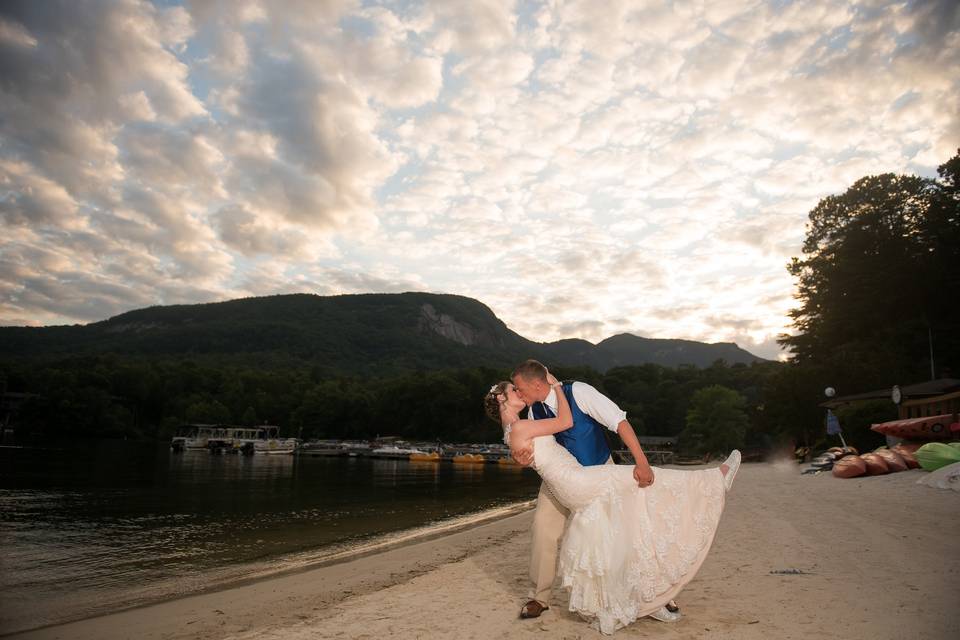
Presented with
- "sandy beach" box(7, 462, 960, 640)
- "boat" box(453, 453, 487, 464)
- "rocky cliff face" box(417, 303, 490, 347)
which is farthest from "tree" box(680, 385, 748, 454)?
"rocky cliff face" box(417, 303, 490, 347)

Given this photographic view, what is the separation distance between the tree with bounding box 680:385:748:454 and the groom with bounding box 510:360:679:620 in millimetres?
81016

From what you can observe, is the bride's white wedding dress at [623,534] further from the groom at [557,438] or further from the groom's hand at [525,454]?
the groom at [557,438]

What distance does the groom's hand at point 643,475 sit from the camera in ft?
16.1

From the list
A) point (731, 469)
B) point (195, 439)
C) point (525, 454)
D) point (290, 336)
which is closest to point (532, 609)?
point (525, 454)

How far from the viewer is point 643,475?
16.3 feet

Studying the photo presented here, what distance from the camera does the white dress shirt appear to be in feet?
16.6

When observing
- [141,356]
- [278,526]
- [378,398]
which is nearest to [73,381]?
[141,356]

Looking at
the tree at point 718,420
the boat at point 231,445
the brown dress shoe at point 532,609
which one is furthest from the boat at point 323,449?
the brown dress shoe at point 532,609

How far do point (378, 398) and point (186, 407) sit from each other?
4269 cm

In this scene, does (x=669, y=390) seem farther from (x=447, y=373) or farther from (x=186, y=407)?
(x=186, y=407)

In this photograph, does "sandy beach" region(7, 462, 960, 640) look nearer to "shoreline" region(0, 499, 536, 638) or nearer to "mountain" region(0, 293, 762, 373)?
"shoreline" region(0, 499, 536, 638)

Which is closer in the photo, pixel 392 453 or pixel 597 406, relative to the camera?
pixel 597 406

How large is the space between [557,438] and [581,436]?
10.3 inches

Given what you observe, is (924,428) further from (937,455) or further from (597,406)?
(597,406)
